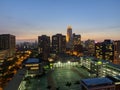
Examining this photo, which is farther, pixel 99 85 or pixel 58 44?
pixel 58 44

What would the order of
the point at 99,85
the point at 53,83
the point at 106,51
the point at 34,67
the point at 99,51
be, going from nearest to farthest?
the point at 99,85
the point at 53,83
the point at 34,67
the point at 106,51
the point at 99,51

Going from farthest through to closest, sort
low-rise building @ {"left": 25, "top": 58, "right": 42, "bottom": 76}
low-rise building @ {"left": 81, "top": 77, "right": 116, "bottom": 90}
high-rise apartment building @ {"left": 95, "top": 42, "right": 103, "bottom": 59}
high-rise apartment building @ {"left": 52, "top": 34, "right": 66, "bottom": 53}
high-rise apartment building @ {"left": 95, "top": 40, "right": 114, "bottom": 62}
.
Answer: high-rise apartment building @ {"left": 52, "top": 34, "right": 66, "bottom": 53} < high-rise apartment building @ {"left": 95, "top": 42, "right": 103, "bottom": 59} < high-rise apartment building @ {"left": 95, "top": 40, "right": 114, "bottom": 62} < low-rise building @ {"left": 25, "top": 58, "right": 42, "bottom": 76} < low-rise building @ {"left": 81, "top": 77, "right": 116, "bottom": 90}

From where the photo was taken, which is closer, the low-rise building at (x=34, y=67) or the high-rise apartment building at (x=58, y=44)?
the low-rise building at (x=34, y=67)

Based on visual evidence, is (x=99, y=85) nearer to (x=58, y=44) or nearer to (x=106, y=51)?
(x=106, y=51)

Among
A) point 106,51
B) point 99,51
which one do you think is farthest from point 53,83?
point 99,51

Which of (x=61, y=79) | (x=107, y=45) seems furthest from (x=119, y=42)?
(x=61, y=79)

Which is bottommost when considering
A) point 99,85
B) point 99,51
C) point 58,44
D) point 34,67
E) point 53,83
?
point 53,83

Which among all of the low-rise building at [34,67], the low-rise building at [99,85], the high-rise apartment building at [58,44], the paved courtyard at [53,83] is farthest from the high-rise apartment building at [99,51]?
the low-rise building at [99,85]

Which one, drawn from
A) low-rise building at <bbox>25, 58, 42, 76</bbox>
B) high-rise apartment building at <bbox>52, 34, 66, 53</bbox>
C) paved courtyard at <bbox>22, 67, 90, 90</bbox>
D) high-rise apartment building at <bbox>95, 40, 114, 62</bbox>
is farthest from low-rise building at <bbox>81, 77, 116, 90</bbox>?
high-rise apartment building at <bbox>52, 34, 66, 53</bbox>

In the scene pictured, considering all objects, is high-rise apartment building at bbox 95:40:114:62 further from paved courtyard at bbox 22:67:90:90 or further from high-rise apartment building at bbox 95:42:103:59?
paved courtyard at bbox 22:67:90:90

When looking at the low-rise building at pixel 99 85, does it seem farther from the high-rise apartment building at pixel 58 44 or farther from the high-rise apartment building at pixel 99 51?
the high-rise apartment building at pixel 58 44

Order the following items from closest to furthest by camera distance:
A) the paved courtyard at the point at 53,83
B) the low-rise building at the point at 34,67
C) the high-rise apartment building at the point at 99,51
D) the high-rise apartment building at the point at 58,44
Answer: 1. the paved courtyard at the point at 53,83
2. the low-rise building at the point at 34,67
3. the high-rise apartment building at the point at 99,51
4. the high-rise apartment building at the point at 58,44
